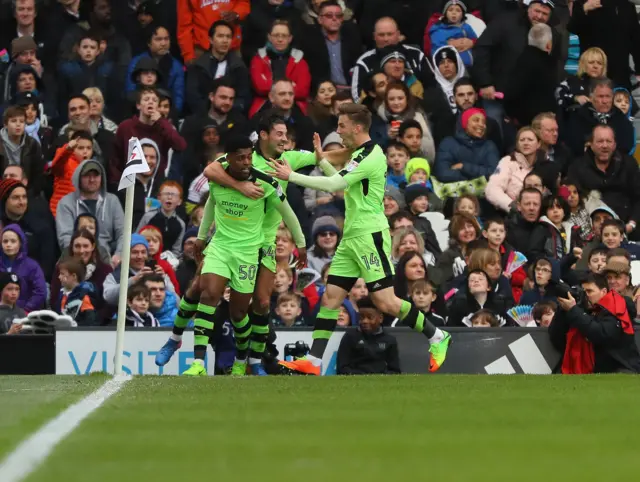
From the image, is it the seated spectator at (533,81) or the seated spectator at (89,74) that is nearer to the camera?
the seated spectator at (89,74)

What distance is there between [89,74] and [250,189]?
6.25m

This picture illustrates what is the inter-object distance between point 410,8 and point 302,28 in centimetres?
173

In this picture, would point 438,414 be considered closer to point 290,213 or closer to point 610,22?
point 290,213

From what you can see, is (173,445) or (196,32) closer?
(173,445)

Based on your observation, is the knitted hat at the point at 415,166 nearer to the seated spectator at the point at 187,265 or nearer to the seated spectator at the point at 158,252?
the seated spectator at the point at 187,265

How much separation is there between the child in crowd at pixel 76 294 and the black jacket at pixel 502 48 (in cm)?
616

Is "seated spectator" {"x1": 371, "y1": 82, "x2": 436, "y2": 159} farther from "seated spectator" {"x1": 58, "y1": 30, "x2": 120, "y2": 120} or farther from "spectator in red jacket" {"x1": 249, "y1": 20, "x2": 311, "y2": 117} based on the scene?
"seated spectator" {"x1": 58, "y1": 30, "x2": 120, "y2": 120}

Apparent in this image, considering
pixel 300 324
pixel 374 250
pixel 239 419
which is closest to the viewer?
pixel 239 419

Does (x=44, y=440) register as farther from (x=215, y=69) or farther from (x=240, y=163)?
(x=215, y=69)

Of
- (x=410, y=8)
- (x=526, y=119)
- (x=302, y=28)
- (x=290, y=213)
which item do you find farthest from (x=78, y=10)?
(x=290, y=213)

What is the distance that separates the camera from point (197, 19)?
68.6 ft

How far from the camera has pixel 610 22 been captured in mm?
21203

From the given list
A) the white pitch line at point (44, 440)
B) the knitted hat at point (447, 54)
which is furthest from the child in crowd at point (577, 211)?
the white pitch line at point (44, 440)

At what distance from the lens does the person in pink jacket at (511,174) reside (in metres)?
18.8
